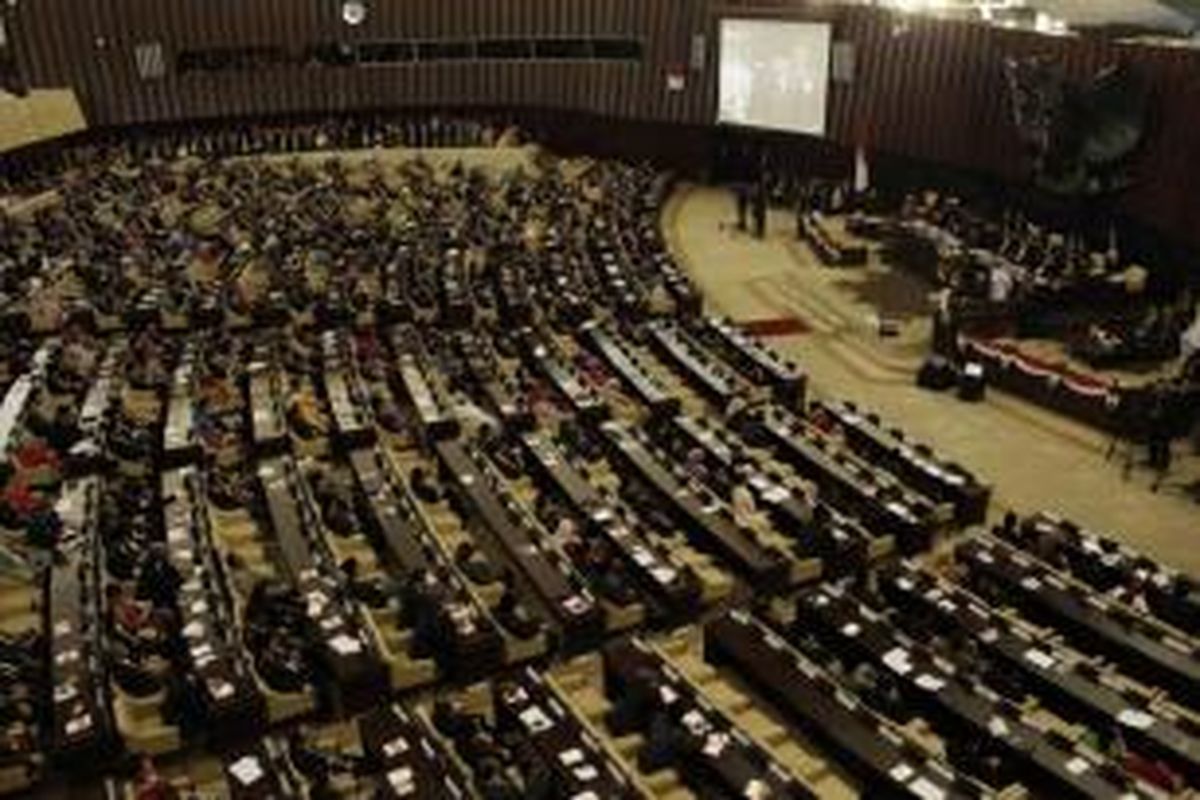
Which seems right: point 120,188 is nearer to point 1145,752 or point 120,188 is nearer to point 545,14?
point 545,14

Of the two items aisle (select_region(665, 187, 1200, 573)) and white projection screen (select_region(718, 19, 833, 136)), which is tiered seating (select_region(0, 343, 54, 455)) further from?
white projection screen (select_region(718, 19, 833, 136))

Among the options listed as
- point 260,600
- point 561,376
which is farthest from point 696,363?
point 260,600

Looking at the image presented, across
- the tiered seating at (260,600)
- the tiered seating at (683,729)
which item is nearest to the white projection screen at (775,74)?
the tiered seating at (260,600)

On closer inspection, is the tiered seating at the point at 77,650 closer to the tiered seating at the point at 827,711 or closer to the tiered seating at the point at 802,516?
the tiered seating at the point at 827,711

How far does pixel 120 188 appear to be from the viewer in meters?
38.8

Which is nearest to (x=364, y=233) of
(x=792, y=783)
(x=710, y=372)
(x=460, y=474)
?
(x=710, y=372)

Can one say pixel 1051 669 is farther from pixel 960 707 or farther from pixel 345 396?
pixel 345 396

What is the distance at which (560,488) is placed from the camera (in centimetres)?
2109

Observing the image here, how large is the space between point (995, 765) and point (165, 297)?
2222 centimetres

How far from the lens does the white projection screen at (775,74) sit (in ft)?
133

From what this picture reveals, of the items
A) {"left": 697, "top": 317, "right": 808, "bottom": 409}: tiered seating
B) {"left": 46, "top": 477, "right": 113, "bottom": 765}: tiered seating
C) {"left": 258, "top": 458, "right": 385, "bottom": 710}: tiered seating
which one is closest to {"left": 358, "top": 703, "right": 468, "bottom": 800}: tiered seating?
{"left": 258, "top": 458, "right": 385, "bottom": 710}: tiered seating

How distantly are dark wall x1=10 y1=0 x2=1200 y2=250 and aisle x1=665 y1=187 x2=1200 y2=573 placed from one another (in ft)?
18.8

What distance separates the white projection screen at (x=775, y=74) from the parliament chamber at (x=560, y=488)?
1.71 ft

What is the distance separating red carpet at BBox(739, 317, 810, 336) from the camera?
3006cm
